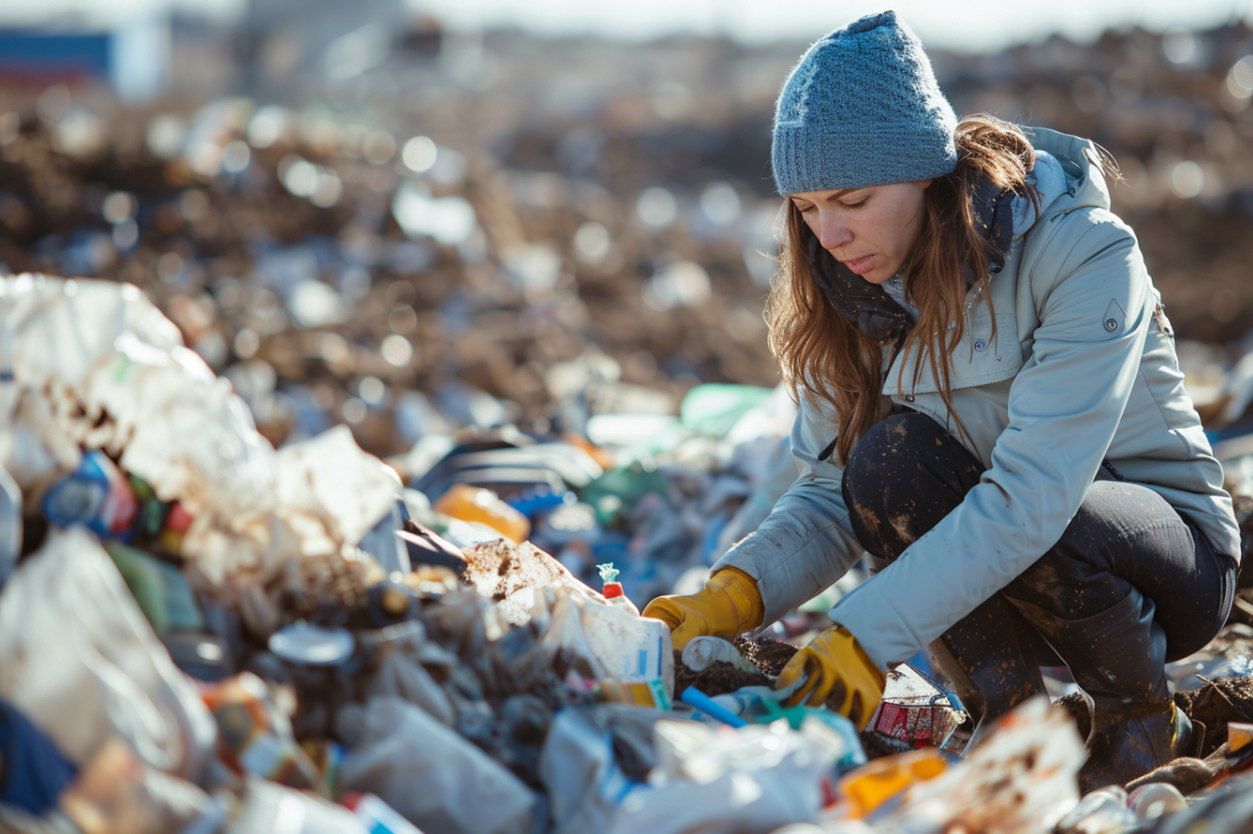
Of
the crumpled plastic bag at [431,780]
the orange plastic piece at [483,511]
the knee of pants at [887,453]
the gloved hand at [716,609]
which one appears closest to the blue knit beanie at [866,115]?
the knee of pants at [887,453]

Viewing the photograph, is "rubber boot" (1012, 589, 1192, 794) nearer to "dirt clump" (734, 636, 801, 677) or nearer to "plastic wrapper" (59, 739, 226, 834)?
"dirt clump" (734, 636, 801, 677)

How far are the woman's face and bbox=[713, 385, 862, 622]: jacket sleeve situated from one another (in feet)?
1.24

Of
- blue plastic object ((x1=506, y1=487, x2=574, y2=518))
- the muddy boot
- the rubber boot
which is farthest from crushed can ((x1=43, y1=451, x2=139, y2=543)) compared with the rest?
blue plastic object ((x1=506, y1=487, x2=574, y2=518))

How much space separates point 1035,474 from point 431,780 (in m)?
1.03

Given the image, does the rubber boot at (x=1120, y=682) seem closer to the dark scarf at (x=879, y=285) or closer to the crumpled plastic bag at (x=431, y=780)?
the dark scarf at (x=879, y=285)

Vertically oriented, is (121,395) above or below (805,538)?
above

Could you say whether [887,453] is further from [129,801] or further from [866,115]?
[129,801]

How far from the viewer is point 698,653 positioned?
1694 mm

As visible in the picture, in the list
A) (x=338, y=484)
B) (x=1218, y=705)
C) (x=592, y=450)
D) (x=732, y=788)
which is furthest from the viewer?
(x=592, y=450)

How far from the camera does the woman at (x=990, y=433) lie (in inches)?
62.6

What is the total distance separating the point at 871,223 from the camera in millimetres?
1711

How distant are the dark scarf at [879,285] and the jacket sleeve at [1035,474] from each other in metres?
0.13

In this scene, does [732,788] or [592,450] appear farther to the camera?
[592,450]

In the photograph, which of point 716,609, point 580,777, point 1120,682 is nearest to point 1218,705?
point 1120,682
